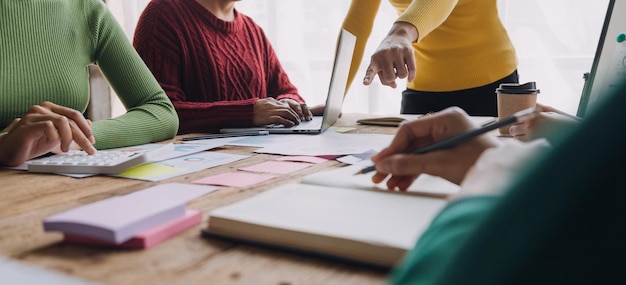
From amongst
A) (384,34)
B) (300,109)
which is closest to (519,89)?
(300,109)

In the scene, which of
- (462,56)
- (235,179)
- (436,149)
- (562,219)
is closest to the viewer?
(562,219)

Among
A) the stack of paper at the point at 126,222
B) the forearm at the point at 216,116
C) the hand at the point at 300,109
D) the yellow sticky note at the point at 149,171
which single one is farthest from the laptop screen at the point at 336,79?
the stack of paper at the point at 126,222

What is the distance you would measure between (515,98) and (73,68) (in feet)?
3.85

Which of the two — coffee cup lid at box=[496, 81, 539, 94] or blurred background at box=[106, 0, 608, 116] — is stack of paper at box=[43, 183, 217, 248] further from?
blurred background at box=[106, 0, 608, 116]

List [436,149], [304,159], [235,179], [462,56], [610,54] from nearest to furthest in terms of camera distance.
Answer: [436,149] < [235,179] < [304,159] < [610,54] < [462,56]

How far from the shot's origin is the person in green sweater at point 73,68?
131 centimetres

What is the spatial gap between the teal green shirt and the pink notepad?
71 cm

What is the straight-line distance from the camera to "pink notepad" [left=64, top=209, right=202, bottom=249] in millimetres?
503

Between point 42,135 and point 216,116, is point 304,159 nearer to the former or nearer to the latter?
point 42,135

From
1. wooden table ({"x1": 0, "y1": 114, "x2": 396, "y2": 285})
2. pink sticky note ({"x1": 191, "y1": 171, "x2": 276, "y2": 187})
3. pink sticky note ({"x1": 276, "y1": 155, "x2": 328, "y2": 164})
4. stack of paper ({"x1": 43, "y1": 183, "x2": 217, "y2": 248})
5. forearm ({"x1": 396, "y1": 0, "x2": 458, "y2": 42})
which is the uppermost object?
forearm ({"x1": 396, "y1": 0, "x2": 458, "y2": 42})

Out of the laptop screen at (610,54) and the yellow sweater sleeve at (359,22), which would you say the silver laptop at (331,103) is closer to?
the yellow sweater sleeve at (359,22)

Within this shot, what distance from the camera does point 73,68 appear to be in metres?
1.45

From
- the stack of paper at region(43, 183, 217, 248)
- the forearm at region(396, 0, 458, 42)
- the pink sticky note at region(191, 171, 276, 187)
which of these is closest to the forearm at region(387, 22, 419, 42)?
the forearm at region(396, 0, 458, 42)

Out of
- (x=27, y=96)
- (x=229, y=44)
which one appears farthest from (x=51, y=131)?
(x=229, y=44)
